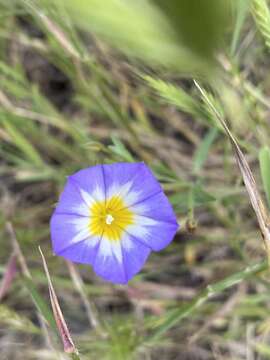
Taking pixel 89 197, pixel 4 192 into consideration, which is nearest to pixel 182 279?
pixel 4 192

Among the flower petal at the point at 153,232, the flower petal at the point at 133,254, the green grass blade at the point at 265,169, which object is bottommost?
the flower petal at the point at 133,254

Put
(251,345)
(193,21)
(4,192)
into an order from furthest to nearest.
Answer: (4,192), (251,345), (193,21)

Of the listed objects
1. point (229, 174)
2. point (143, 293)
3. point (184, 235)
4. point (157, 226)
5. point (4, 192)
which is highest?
point (157, 226)

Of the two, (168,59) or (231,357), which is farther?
(231,357)

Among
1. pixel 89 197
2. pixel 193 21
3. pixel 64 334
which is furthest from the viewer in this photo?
pixel 89 197

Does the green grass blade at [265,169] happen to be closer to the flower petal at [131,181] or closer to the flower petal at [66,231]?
the flower petal at [131,181]

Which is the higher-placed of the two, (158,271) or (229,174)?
(229,174)

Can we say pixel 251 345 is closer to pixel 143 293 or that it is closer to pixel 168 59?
pixel 143 293

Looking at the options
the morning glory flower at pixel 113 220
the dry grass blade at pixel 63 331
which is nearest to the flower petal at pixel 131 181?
the morning glory flower at pixel 113 220
